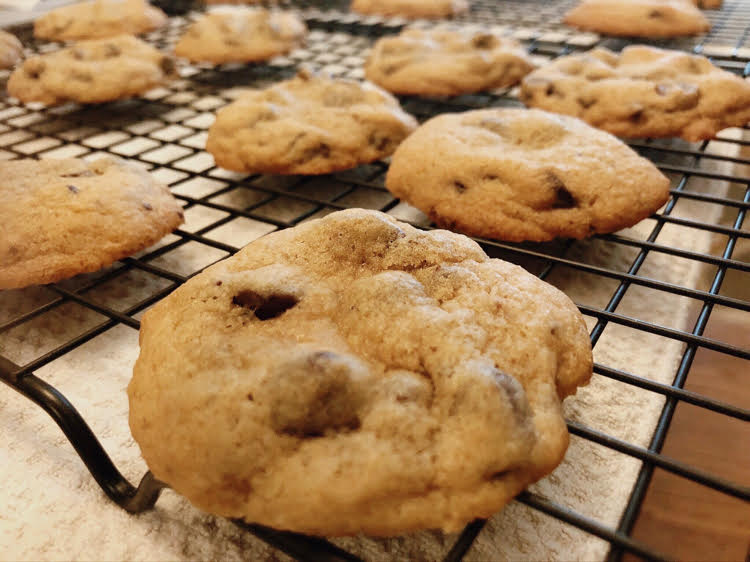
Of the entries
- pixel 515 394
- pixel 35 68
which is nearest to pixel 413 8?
pixel 35 68

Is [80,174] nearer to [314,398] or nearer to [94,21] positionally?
[314,398]

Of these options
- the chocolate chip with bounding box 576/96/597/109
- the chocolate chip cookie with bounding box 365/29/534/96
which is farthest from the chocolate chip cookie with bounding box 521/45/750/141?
the chocolate chip cookie with bounding box 365/29/534/96

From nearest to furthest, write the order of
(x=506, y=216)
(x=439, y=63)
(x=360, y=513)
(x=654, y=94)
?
1. (x=360, y=513)
2. (x=506, y=216)
3. (x=654, y=94)
4. (x=439, y=63)

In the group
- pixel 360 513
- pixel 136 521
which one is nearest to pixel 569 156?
pixel 360 513

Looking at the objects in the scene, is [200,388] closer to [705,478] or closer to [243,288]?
[243,288]

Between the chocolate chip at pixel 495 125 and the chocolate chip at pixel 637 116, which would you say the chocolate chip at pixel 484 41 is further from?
the chocolate chip at pixel 495 125

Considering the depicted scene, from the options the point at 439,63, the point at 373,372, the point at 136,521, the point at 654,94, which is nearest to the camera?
the point at 373,372
